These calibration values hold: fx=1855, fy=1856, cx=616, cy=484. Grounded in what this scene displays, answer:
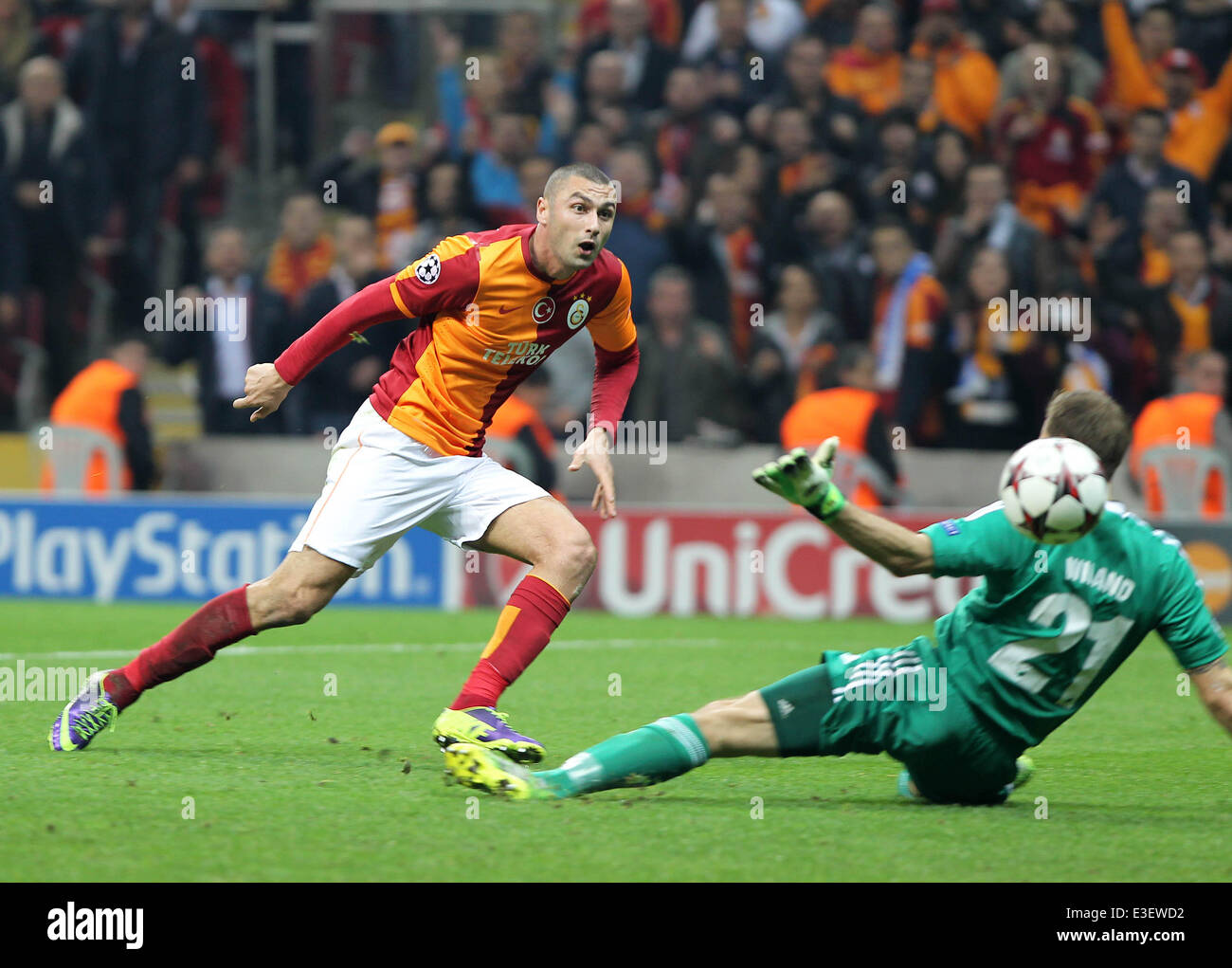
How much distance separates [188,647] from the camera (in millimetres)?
5816

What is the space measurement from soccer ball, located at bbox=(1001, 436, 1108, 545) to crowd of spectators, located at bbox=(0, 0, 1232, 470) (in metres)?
6.84

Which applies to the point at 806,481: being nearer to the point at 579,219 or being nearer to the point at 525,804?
the point at 525,804

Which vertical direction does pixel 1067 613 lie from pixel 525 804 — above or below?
above

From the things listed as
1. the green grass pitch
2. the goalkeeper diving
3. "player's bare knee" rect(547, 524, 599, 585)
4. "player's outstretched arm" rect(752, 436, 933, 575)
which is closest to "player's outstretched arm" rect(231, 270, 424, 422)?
"player's bare knee" rect(547, 524, 599, 585)

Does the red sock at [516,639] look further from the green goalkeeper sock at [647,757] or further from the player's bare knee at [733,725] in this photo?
the player's bare knee at [733,725]

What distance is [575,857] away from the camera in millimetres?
4367

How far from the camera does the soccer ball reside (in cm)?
433

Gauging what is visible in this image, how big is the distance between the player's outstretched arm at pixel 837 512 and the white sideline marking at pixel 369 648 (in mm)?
4934

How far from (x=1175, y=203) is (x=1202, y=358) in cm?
126

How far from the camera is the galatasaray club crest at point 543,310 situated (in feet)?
19.3

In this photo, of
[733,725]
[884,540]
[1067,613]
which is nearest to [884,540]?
[884,540]

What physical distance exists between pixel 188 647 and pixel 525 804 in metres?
1.41
